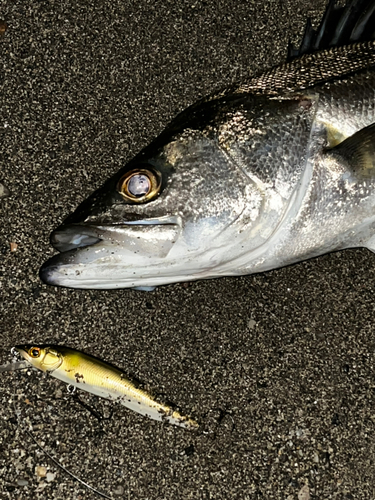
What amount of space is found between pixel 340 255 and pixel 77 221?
1.34 metres

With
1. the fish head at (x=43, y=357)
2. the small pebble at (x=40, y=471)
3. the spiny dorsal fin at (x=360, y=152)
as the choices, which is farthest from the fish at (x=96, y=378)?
the spiny dorsal fin at (x=360, y=152)

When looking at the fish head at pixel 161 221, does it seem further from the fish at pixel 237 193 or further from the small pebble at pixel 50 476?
the small pebble at pixel 50 476

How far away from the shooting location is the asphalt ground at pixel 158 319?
7.75 feet

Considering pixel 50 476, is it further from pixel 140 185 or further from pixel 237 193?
pixel 237 193

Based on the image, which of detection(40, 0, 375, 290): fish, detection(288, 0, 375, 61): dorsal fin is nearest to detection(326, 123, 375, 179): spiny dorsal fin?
detection(40, 0, 375, 290): fish

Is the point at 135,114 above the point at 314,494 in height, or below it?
above

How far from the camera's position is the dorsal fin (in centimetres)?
239

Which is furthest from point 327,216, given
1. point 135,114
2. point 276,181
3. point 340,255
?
point 135,114

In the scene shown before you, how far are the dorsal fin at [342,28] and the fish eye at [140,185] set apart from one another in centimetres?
98

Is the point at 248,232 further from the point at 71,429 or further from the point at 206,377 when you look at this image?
the point at 71,429

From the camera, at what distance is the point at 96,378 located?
91.7 inches

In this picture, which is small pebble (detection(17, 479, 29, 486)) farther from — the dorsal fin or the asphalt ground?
the dorsal fin

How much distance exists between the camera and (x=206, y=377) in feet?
8.05

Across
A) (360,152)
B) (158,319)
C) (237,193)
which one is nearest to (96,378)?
(158,319)
